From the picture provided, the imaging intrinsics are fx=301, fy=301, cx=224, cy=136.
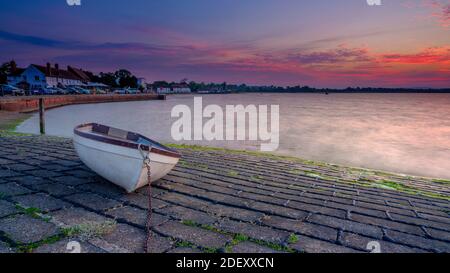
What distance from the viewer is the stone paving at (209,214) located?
3.37 meters

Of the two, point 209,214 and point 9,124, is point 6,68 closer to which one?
point 9,124

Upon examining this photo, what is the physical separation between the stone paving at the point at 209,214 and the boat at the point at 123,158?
0.30 m

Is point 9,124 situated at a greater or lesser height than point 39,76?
lesser

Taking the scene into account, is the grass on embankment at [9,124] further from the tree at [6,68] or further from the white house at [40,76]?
the tree at [6,68]

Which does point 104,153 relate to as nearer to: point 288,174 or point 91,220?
point 91,220

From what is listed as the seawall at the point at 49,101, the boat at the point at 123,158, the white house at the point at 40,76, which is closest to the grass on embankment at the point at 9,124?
the seawall at the point at 49,101

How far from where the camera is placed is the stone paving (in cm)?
337

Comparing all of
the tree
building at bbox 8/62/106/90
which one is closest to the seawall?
building at bbox 8/62/106/90

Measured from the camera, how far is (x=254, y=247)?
3375mm

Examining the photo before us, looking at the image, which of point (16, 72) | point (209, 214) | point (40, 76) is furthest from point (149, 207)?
point (16, 72)

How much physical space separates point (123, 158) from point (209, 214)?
1.53 metres

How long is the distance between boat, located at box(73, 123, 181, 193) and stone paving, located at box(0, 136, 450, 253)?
0.30 metres

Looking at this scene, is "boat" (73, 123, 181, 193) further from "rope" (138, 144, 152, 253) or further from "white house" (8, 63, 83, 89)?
"white house" (8, 63, 83, 89)

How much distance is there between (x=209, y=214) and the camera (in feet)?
14.1
